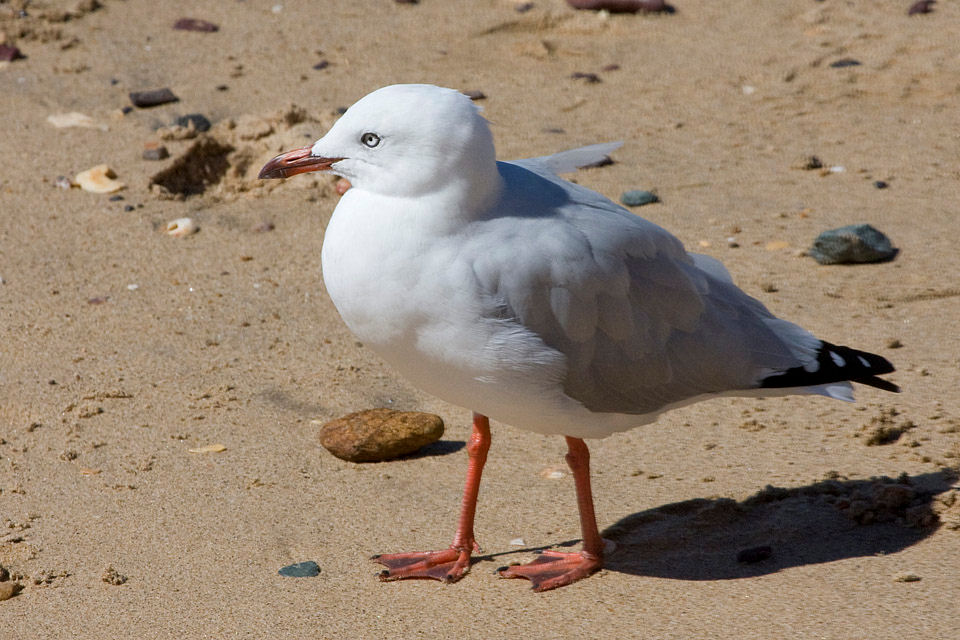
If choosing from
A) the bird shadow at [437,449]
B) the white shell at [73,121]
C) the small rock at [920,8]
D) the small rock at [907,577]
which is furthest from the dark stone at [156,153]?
the small rock at [920,8]

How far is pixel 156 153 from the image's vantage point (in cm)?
670

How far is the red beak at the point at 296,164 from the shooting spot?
337cm

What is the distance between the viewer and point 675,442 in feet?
14.4

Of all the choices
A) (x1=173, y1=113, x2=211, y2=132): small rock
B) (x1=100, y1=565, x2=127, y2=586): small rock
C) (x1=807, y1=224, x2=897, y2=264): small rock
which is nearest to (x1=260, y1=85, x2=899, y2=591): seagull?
(x1=100, y1=565, x2=127, y2=586): small rock

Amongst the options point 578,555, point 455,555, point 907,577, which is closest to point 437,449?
point 455,555

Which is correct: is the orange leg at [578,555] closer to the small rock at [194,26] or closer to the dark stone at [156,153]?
the dark stone at [156,153]

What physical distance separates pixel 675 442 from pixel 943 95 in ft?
14.7

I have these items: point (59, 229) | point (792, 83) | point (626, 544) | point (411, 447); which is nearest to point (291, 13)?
point (59, 229)

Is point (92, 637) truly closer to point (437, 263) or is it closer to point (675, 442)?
point (437, 263)

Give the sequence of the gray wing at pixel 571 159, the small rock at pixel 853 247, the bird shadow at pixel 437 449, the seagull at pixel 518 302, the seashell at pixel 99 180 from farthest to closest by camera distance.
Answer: the seashell at pixel 99 180 < the small rock at pixel 853 247 < the bird shadow at pixel 437 449 < the gray wing at pixel 571 159 < the seagull at pixel 518 302

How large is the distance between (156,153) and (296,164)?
3587 mm

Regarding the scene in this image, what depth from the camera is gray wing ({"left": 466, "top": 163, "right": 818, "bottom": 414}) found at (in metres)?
3.22

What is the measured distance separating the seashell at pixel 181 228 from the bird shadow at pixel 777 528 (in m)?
3.31

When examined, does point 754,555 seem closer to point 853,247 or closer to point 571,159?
point 571,159
